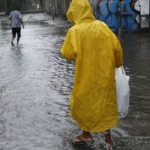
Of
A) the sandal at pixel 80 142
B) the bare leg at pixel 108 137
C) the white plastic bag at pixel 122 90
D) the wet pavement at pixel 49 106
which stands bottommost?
the wet pavement at pixel 49 106

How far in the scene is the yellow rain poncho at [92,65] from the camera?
15.0 ft

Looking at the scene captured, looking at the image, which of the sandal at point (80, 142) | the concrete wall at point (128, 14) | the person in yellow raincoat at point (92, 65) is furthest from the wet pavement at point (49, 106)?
the concrete wall at point (128, 14)

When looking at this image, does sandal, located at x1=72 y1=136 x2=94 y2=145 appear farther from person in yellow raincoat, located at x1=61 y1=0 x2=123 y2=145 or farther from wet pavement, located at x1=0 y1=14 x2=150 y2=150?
person in yellow raincoat, located at x1=61 y1=0 x2=123 y2=145

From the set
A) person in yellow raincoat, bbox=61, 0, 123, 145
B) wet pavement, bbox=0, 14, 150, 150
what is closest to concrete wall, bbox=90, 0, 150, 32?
wet pavement, bbox=0, 14, 150, 150

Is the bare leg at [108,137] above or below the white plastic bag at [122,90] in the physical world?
below

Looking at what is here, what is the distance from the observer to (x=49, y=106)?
6.82 metres

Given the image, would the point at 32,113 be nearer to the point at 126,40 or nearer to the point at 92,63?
the point at 92,63

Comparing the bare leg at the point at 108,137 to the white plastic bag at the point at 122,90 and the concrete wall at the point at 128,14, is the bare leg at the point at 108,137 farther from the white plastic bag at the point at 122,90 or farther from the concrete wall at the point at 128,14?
the concrete wall at the point at 128,14

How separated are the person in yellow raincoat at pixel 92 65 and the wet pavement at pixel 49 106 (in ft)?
1.65

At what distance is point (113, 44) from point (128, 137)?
4.56ft

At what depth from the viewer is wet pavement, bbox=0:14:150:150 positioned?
5180mm

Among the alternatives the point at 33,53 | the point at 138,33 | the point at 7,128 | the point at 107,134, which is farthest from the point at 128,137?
the point at 138,33

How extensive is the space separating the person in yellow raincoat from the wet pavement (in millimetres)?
502

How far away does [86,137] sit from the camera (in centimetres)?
496
